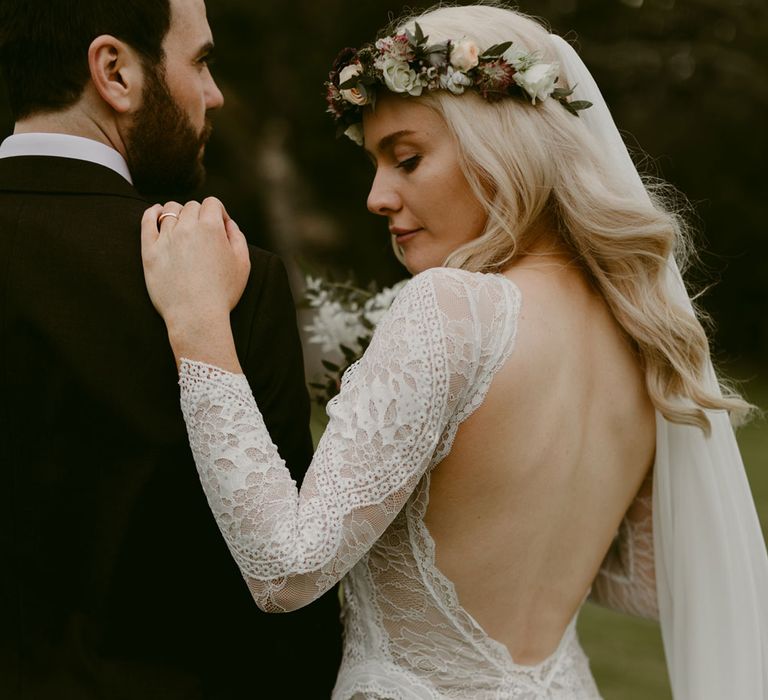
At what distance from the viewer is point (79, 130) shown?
2.34 m

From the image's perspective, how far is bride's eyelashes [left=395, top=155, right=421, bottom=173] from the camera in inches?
101

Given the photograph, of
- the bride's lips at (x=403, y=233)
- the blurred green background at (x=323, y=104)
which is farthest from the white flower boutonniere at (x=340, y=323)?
the blurred green background at (x=323, y=104)

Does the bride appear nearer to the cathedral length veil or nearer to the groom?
the cathedral length veil

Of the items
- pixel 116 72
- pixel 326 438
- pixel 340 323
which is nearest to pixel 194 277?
pixel 326 438

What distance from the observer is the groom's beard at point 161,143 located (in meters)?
2.41

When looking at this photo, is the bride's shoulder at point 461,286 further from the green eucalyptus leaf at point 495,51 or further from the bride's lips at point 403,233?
the green eucalyptus leaf at point 495,51

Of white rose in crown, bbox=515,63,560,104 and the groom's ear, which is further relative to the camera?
white rose in crown, bbox=515,63,560,104

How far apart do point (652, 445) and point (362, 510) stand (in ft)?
2.91

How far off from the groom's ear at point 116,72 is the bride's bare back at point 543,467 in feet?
3.13

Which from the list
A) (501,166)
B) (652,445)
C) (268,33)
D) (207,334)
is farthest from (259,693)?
(268,33)

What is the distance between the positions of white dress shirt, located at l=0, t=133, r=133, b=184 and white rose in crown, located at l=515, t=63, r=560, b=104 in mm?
954

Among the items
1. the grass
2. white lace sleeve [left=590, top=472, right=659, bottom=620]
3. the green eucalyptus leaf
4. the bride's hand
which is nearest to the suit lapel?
the bride's hand

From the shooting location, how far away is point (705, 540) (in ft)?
8.81

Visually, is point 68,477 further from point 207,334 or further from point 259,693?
point 259,693
